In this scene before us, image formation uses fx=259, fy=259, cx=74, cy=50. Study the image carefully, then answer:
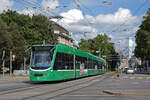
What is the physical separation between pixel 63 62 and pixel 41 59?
107 inches

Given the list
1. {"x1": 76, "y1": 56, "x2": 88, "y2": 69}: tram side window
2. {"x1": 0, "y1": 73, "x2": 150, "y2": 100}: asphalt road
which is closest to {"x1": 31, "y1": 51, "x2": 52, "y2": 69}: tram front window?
{"x1": 0, "y1": 73, "x2": 150, "y2": 100}: asphalt road

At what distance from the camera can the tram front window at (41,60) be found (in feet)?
69.7

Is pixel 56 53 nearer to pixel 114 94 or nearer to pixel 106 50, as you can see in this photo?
pixel 114 94

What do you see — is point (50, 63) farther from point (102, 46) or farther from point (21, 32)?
point (102, 46)

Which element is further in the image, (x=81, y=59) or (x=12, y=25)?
(x=12, y=25)

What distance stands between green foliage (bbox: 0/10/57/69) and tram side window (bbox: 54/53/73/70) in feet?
98.7

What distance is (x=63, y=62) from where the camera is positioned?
2356 centimetres

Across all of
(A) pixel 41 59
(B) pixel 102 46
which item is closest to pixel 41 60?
(A) pixel 41 59

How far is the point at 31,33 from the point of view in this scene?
5906cm

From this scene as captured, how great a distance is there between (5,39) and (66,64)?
100.0ft

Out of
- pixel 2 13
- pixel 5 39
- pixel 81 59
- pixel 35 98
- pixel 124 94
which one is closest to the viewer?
pixel 35 98

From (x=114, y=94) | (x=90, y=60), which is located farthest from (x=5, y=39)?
(x=114, y=94)

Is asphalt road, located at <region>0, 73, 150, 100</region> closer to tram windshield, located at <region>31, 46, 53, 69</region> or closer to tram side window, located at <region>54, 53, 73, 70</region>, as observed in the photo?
tram windshield, located at <region>31, 46, 53, 69</region>

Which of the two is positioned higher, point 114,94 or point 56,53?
point 56,53
